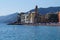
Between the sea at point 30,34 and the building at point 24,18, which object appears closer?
the sea at point 30,34

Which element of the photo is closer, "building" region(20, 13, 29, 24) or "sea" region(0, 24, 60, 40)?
"sea" region(0, 24, 60, 40)

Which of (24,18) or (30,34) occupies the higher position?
(30,34)

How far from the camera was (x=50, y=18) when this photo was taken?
64.0 meters

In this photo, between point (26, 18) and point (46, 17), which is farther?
point (26, 18)

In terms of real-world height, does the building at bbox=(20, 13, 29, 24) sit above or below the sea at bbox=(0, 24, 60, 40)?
below

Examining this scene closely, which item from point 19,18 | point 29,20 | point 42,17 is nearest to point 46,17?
point 42,17

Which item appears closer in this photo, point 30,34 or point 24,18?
point 30,34

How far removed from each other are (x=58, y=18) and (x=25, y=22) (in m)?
10.9

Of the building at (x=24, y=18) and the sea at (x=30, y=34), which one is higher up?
the sea at (x=30, y=34)

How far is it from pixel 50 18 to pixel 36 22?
4.05m

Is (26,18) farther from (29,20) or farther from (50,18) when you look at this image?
(50,18)

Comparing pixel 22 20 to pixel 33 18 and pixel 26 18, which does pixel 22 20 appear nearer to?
pixel 26 18

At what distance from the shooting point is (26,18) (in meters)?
70.1

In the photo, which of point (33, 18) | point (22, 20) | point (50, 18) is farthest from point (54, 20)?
point (22, 20)
